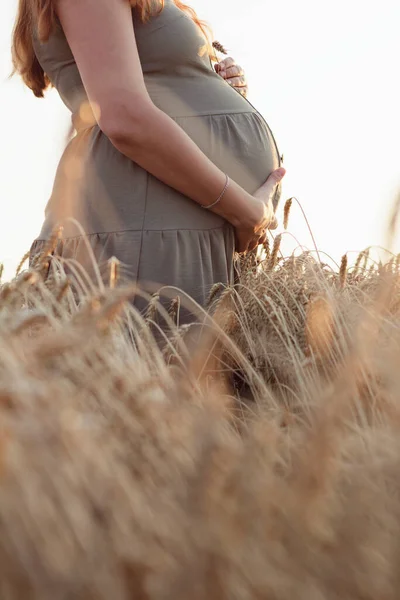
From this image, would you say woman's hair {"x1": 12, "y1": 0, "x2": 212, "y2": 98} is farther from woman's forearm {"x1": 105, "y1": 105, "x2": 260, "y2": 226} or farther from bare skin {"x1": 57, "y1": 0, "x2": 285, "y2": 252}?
woman's forearm {"x1": 105, "y1": 105, "x2": 260, "y2": 226}

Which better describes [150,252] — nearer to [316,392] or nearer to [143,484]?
[316,392]

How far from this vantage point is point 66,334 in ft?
2.45

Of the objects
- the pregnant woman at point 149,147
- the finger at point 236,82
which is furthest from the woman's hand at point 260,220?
the finger at point 236,82

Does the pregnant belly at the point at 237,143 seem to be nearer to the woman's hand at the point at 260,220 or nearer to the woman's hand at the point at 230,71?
the woman's hand at the point at 260,220

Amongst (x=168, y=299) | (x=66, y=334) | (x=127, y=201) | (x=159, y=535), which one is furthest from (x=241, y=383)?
(x=159, y=535)

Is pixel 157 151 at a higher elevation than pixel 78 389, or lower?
higher

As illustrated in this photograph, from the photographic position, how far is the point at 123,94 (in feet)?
5.20

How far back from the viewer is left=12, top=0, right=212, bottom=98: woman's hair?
166cm

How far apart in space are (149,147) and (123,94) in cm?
13

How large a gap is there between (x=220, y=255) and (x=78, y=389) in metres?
1.00

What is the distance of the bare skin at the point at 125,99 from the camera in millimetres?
1581

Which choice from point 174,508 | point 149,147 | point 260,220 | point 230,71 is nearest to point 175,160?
point 149,147

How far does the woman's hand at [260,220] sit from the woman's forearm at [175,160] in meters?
0.05

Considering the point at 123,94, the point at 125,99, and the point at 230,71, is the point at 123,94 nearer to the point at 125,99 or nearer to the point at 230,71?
the point at 125,99
